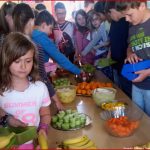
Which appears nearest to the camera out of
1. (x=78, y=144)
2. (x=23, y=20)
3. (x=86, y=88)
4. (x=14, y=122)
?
(x=78, y=144)

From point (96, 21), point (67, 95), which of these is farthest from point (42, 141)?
point (96, 21)

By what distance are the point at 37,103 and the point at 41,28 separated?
96cm

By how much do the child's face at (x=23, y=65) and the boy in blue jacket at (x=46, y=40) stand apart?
2.00ft

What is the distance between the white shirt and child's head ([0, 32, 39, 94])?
2.3 inches

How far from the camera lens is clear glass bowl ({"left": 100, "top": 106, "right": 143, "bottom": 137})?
1.62m

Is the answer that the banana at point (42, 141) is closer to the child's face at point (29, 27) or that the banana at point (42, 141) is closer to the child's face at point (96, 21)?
the child's face at point (29, 27)

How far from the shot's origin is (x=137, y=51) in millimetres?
2141

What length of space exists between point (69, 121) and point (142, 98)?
72 cm

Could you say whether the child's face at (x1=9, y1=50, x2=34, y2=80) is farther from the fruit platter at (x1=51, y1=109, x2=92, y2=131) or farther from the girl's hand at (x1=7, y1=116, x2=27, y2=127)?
the fruit platter at (x1=51, y1=109, x2=92, y2=131)

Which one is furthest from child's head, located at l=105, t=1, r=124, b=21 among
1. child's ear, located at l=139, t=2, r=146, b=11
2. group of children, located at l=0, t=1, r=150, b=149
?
child's ear, located at l=139, t=2, r=146, b=11

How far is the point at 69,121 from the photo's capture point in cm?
180

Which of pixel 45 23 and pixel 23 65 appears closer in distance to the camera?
pixel 23 65

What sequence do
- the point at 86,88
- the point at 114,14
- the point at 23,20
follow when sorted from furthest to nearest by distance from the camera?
the point at 114,14 < the point at 86,88 < the point at 23,20

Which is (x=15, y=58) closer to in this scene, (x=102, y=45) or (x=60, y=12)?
(x=102, y=45)
